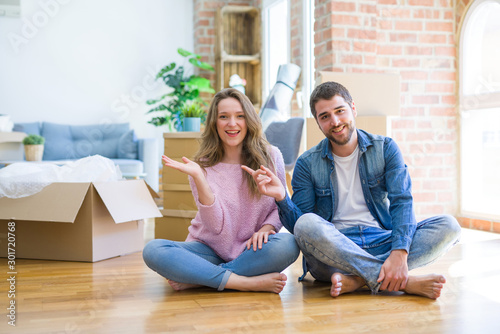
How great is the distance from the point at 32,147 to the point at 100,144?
0.90 metres

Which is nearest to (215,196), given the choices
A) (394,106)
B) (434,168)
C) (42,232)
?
(42,232)

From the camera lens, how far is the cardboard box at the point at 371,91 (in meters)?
2.88

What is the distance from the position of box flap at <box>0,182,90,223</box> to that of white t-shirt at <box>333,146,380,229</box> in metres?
1.21

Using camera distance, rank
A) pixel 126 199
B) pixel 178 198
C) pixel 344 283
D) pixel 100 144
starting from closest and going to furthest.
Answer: pixel 344 283 → pixel 126 199 → pixel 178 198 → pixel 100 144

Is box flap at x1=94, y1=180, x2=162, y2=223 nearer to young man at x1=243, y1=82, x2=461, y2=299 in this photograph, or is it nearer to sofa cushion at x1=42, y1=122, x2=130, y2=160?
young man at x1=243, y1=82, x2=461, y2=299

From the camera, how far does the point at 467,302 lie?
1.77 meters

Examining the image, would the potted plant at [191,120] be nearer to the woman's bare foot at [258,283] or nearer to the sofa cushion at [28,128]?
the woman's bare foot at [258,283]

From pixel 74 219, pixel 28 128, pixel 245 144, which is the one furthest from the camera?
pixel 28 128

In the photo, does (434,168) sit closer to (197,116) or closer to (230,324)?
(197,116)

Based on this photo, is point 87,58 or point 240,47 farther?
point 240,47

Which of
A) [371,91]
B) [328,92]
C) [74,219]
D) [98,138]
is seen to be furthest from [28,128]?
[328,92]

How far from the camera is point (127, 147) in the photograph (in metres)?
5.40

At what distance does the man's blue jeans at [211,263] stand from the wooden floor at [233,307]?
0.06 metres

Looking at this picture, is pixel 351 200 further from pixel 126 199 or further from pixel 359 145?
pixel 126 199
